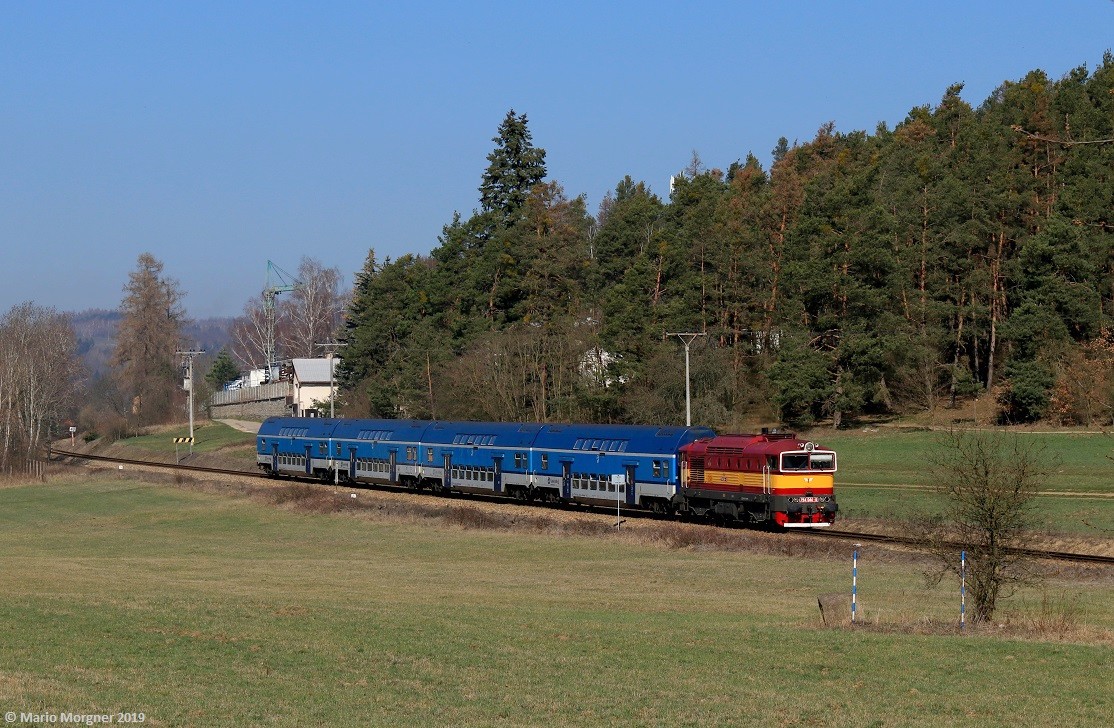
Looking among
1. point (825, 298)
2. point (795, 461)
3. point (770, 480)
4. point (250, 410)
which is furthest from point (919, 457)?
point (250, 410)

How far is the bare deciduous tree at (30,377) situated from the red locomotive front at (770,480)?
7623 cm

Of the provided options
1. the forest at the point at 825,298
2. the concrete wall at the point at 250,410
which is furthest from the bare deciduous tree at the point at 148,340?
the forest at the point at 825,298

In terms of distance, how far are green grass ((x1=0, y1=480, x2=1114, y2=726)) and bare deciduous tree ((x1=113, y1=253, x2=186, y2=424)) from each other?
136131mm

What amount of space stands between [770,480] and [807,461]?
1.50 m

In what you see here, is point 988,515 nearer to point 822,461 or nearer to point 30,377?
point 822,461

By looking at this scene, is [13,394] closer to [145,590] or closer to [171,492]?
[171,492]

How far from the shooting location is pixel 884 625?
79.7 feet

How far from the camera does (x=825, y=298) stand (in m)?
92.3

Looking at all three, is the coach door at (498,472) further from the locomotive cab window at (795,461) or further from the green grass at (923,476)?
the locomotive cab window at (795,461)

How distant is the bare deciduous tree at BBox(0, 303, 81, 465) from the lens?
115 metres

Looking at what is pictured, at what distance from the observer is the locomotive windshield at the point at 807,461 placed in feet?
149

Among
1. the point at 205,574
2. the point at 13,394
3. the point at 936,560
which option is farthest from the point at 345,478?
the point at 13,394

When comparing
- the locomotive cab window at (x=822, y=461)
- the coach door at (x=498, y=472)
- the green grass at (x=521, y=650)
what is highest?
the locomotive cab window at (x=822, y=461)

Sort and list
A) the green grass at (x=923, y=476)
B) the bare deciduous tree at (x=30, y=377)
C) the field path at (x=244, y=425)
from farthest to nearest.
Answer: the field path at (x=244, y=425)
the bare deciduous tree at (x=30, y=377)
the green grass at (x=923, y=476)
